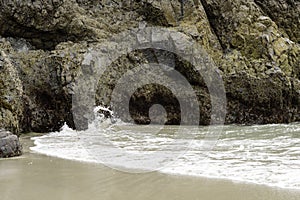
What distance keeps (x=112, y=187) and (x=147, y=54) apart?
277 inches

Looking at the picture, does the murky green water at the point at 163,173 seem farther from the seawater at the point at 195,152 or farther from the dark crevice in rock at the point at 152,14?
the dark crevice in rock at the point at 152,14

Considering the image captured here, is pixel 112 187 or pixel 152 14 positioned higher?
pixel 152 14

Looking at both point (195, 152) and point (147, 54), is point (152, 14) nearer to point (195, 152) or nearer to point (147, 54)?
point (147, 54)

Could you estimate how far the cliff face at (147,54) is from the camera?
382 inches

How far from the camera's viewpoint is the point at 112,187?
3.70m

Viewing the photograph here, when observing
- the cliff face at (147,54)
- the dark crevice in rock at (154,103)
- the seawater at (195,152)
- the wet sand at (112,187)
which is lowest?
the wet sand at (112,187)

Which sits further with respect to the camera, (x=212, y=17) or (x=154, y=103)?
(x=212, y=17)

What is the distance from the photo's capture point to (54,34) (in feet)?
34.4

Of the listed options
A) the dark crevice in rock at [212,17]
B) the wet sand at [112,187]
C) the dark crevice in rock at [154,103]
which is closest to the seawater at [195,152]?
the wet sand at [112,187]

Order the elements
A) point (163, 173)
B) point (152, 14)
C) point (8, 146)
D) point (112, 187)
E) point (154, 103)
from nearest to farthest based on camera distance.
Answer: point (112, 187), point (163, 173), point (8, 146), point (154, 103), point (152, 14)

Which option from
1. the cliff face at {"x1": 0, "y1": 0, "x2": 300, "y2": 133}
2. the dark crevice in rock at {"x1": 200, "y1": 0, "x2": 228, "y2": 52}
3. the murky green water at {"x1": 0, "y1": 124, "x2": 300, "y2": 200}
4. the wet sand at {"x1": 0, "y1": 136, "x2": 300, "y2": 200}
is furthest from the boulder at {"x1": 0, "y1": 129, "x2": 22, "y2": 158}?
the dark crevice in rock at {"x1": 200, "y1": 0, "x2": 228, "y2": 52}

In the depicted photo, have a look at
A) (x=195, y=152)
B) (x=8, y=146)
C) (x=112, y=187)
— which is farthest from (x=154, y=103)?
(x=112, y=187)

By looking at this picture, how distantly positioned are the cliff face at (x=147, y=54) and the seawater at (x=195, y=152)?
152 centimetres

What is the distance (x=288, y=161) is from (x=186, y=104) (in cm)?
571
